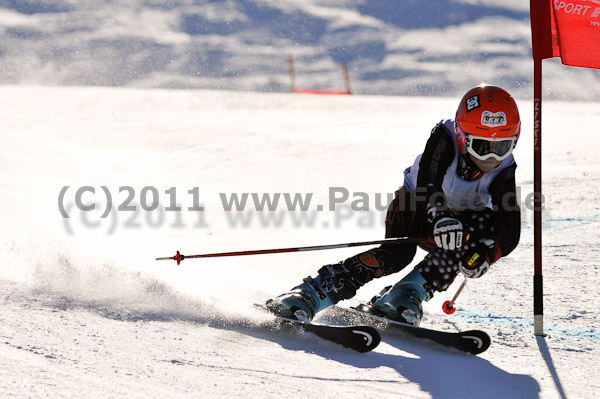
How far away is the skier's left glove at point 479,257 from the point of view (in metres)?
3.45

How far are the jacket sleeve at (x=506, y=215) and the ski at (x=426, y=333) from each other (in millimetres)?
490

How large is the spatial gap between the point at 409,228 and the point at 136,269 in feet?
5.27

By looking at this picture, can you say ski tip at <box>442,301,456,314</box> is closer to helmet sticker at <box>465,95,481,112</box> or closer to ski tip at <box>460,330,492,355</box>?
ski tip at <box>460,330,492,355</box>

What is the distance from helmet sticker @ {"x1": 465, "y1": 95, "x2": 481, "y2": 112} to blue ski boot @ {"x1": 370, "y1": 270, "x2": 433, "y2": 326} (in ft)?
2.98

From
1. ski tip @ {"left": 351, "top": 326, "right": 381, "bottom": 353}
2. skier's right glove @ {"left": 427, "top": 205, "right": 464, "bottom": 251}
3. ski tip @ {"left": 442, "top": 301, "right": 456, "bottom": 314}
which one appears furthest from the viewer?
ski tip @ {"left": 442, "top": 301, "right": 456, "bottom": 314}

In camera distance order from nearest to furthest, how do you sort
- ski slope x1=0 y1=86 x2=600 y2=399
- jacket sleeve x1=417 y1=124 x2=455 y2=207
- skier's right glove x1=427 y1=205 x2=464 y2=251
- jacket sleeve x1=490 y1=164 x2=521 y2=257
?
1. ski slope x1=0 y1=86 x2=600 y2=399
2. skier's right glove x1=427 y1=205 x2=464 y2=251
3. jacket sleeve x1=490 y1=164 x2=521 y2=257
4. jacket sleeve x1=417 y1=124 x2=455 y2=207

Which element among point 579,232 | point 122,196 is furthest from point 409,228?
point 122,196

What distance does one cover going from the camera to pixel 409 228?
12.8ft

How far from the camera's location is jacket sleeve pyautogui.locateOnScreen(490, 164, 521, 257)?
3.51m

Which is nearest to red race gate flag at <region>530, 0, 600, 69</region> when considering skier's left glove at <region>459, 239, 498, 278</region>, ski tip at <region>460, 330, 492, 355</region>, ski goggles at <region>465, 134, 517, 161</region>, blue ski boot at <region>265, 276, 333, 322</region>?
ski goggles at <region>465, 134, 517, 161</region>

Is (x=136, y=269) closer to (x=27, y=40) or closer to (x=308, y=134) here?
(x=308, y=134)

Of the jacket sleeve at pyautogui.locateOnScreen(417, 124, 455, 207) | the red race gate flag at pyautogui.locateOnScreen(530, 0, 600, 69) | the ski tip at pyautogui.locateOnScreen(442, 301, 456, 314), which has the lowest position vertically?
the ski tip at pyautogui.locateOnScreen(442, 301, 456, 314)

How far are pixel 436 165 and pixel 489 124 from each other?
38 cm

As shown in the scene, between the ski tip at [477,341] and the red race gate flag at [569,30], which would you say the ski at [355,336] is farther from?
the red race gate flag at [569,30]
